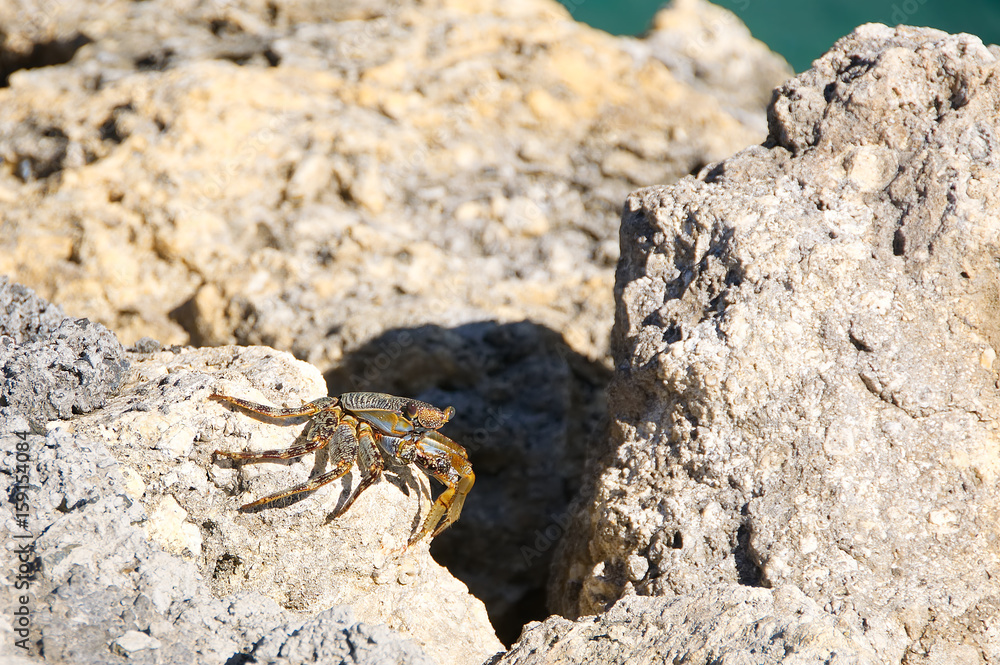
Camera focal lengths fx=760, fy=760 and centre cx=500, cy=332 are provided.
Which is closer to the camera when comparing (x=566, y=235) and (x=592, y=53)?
(x=566, y=235)

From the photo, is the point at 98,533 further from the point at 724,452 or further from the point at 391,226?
the point at 391,226

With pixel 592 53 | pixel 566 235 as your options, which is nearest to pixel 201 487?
pixel 566 235

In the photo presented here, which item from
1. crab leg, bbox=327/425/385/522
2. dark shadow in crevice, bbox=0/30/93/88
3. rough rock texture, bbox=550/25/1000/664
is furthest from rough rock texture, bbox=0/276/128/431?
dark shadow in crevice, bbox=0/30/93/88

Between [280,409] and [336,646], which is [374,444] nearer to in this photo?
[280,409]

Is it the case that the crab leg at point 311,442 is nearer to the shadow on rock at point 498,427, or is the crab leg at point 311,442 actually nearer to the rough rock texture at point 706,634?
the rough rock texture at point 706,634

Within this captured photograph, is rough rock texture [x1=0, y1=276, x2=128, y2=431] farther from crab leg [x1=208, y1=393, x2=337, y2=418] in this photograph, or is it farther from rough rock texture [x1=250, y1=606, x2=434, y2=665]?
rough rock texture [x1=250, y1=606, x2=434, y2=665]
